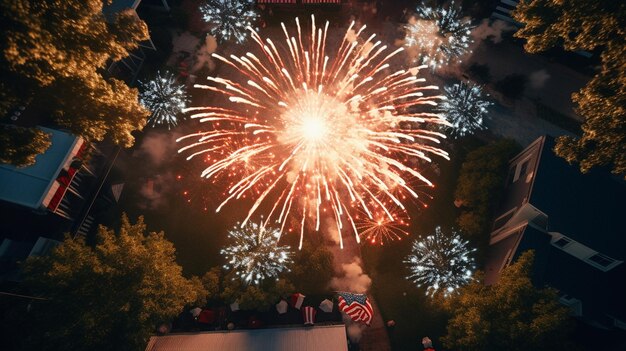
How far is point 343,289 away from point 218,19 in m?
31.5

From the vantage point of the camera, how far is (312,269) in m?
26.7

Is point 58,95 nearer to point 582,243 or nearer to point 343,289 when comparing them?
point 343,289

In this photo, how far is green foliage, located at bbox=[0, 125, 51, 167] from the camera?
16.8 m

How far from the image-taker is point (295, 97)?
2975cm

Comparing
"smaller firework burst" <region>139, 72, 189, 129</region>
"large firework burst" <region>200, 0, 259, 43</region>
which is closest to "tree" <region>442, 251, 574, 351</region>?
"smaller firework burst" <region>139, 72, 189, 129</region>

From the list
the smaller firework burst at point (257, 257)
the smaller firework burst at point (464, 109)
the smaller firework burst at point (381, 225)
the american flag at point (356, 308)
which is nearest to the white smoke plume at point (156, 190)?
the smaller firework burst at point (257, 257)

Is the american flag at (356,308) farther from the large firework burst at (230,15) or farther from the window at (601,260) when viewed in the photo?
the large firework burst at (230,15)

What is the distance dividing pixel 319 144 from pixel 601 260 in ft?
77.4

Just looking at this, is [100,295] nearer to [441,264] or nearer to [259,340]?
[259,340]

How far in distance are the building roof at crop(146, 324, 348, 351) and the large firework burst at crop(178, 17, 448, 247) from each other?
7.82 meters

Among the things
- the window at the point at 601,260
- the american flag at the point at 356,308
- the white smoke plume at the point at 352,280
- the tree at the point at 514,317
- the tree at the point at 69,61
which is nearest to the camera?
the tree at the point at 69,61

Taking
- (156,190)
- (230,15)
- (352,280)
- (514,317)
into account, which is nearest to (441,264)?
(514,317)

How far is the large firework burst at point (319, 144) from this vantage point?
2672 cm

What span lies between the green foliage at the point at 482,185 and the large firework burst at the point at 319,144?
3.59 meters
